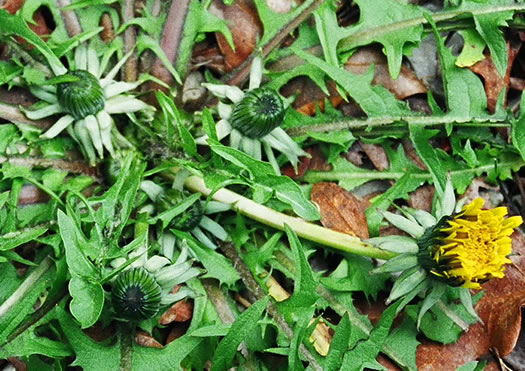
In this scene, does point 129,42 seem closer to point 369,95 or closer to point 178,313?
point 369,95

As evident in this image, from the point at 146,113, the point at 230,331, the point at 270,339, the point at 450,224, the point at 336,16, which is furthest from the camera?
the point at 336,16

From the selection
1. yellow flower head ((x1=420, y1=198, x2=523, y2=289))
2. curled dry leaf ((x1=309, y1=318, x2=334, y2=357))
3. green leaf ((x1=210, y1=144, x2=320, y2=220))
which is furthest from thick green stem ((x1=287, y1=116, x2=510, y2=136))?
curled dry leaf ((x1=309, y1=318, x2=334, y2=357))

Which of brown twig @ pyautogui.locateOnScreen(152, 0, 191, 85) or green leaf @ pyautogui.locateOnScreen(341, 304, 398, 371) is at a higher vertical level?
brown twig @ pyautogui.locateOnScreen(152, 0, 191, 85)

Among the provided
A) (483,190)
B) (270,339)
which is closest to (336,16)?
(483,190)

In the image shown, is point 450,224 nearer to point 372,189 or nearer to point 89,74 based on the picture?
point 372,189

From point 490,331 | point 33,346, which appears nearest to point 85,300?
point 33,346

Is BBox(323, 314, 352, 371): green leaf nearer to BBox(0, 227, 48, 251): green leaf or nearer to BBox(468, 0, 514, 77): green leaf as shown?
BBox(0, 227, 48, 251): green leaf

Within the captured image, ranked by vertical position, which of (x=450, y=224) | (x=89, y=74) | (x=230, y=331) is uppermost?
(x=89, y=74)
